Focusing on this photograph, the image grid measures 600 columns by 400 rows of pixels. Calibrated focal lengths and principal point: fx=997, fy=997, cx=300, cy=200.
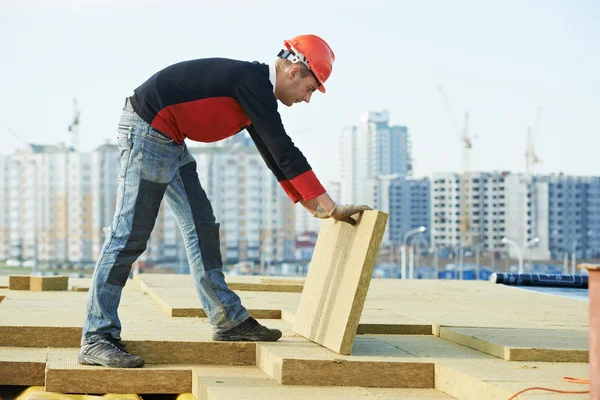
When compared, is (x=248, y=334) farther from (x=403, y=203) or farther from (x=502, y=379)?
(x=403, y=203)

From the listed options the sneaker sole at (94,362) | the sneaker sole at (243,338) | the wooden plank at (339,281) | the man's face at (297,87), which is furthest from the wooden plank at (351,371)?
the man's face at (297,87)

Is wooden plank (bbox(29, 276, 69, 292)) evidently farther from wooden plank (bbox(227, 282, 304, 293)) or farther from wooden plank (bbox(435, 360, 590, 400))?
wooden plank (bbox(435, 360, 590, 400))

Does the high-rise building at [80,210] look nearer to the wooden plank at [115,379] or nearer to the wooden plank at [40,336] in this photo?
the wooden plank at [40,336]

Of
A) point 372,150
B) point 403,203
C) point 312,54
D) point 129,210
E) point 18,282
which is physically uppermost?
point 372,150

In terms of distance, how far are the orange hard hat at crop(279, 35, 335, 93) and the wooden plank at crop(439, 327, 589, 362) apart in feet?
5.67

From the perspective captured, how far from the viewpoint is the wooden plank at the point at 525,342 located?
5.25 m

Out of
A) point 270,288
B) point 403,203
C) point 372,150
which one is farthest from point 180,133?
→ point 372,150

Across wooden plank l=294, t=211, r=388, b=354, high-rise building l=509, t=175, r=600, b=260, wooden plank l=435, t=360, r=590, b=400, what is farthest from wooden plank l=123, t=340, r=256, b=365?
high-rise building l=509, t=175, r=600, b=260

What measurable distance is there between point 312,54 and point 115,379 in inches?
80.8

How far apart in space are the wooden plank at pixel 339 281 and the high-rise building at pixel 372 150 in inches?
6980

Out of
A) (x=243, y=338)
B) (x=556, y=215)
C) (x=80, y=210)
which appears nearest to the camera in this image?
(x=243, y=338)

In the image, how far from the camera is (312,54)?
18.0 ft

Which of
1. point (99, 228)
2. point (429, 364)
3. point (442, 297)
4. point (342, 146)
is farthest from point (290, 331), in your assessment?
point (342, 146)

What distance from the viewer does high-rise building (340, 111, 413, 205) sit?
188 meters
